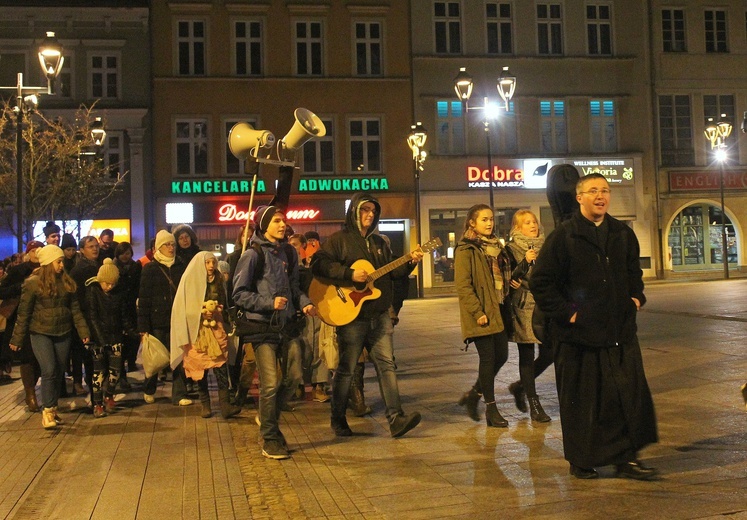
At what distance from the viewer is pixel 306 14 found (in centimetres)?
3259

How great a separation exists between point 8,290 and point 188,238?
2.39 metres

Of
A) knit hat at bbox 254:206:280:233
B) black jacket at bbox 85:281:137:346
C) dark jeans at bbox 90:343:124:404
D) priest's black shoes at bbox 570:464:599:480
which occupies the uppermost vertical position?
knit hat at bbox 254:206:280:233

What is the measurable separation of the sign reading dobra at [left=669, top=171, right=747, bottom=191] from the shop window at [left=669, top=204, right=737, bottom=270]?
3.05 feet

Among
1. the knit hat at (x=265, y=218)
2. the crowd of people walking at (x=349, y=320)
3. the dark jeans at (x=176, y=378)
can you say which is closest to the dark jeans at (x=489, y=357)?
the crowd of people walking at (x=349, y=320)

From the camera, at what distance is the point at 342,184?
107 feet

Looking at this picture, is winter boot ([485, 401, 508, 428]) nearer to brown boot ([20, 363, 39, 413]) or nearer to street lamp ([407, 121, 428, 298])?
brown boot ([20, 363, 39, 413])

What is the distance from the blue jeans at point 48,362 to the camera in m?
8.18

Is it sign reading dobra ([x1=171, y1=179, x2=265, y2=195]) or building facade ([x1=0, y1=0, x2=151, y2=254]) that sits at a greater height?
building facade ([x1=0, y1=0, x2=151, y2=254])

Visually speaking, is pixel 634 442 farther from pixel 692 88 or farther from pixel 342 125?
pixel 692 88

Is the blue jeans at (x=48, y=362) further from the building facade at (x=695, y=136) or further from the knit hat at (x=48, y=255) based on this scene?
the building facade at (x=695, y=136)

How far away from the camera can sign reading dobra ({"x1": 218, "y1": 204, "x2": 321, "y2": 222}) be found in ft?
105

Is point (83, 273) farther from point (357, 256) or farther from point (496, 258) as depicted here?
point (496, 258)

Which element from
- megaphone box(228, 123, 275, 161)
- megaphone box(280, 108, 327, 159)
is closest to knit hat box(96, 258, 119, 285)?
megaphone box(228, 123, 275, 161)

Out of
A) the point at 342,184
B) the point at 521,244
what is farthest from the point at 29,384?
the point at 342,184
